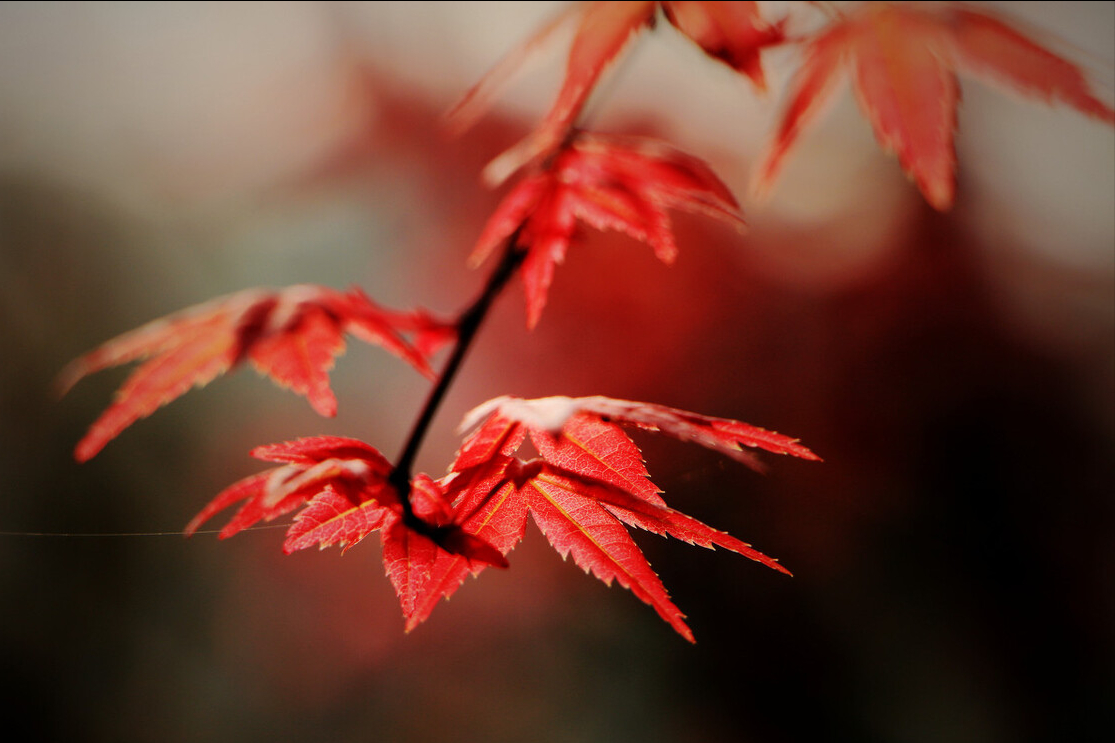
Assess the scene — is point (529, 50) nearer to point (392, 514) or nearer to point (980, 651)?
point (392, 514)

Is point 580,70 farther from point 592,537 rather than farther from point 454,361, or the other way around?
point 592,537

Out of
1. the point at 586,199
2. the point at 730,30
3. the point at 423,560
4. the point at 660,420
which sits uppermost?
the point at 730,30

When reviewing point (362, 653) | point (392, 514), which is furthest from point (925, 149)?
point (362, 653)

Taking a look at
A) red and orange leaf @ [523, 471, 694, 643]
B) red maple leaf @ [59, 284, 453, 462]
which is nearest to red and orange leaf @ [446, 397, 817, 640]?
red and orange leaf @ [523, 471, 694, 643]

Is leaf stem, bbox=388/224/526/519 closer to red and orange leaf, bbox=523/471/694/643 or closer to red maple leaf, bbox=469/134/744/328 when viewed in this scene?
red maple leaf, bbox=469/134/744/328

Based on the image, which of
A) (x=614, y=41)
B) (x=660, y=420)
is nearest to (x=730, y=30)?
(x=614, y=41)
